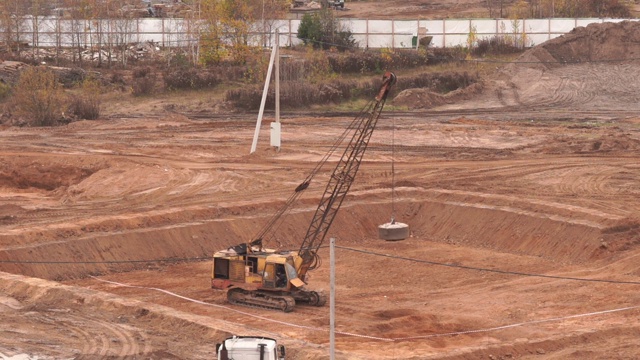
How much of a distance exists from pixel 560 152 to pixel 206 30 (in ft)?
109

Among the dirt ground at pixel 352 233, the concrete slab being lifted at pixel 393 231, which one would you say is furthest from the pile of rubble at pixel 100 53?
the concrete slab being lifted at pixel 393 231

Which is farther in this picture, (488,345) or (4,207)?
(4,207)

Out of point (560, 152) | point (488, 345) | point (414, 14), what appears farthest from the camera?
point (414, 14)

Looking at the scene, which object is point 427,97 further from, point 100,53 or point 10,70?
point 10,70

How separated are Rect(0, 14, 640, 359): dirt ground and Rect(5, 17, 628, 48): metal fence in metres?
15.3

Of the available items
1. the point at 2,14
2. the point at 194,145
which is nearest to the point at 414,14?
the point at 2,14

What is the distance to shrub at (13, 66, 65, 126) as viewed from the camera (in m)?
59.3

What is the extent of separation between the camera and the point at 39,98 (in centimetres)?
6006

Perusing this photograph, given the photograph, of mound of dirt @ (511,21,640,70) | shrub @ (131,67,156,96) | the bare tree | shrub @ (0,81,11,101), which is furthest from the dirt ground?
the bare tree

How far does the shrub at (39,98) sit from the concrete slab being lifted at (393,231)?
1047 inches

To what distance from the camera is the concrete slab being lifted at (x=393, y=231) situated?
129ft

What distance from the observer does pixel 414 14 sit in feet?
317

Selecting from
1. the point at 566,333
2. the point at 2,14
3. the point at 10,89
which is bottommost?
the point at 566,333

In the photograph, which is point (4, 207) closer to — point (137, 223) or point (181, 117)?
point (137, 223)
